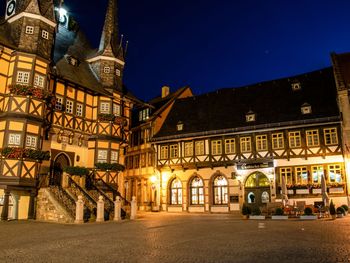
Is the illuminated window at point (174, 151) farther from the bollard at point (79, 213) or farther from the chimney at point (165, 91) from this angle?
the bollard at point (79, 213)

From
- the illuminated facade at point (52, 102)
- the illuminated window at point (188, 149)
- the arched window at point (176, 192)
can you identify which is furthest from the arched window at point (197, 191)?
the illuminated facade at point (52, 102)

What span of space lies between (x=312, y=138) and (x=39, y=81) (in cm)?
2016

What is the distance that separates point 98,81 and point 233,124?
12.2m

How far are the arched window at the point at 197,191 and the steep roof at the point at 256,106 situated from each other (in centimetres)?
443

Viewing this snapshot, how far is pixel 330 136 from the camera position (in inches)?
1002

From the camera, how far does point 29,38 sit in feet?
70.3

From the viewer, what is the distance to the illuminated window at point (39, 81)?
21.1m

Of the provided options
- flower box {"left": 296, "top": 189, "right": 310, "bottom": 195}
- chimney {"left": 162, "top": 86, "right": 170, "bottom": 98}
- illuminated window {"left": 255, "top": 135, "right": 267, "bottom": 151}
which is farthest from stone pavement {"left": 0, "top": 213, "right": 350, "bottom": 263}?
chimney {"left": 162, "top": 86, "right": 170, "bottom": 98}

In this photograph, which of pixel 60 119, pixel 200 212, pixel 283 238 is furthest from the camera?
pixel 200 212

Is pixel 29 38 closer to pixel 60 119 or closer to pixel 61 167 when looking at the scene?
pixel 60 119

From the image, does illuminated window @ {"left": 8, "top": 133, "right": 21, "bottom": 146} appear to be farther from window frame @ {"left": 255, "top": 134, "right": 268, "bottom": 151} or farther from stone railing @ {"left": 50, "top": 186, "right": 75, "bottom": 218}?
window frame @ {"left": 255, "top": 134, "right": 268, "bottom": 151}

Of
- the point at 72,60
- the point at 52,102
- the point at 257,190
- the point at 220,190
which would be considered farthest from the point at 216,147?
the point at 52,102

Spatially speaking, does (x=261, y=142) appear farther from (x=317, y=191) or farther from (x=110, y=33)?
(x=110, y=33)

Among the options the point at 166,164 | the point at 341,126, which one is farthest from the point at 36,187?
the point at 341,126
